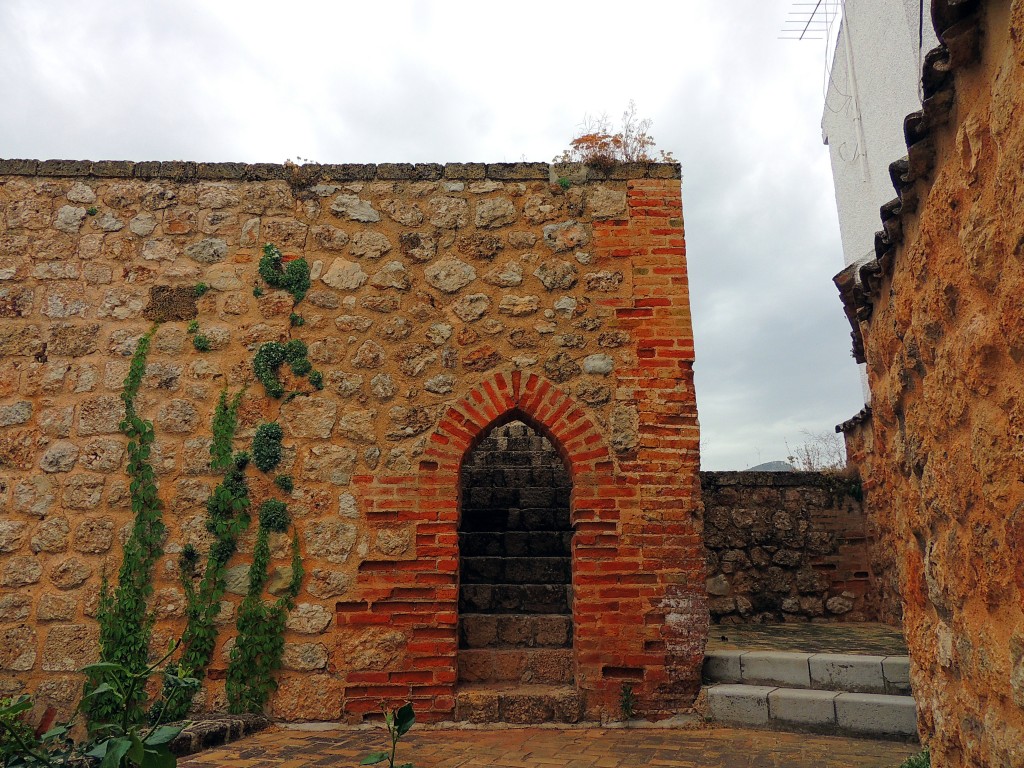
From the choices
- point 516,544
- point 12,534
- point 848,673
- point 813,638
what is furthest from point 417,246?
point 813,638

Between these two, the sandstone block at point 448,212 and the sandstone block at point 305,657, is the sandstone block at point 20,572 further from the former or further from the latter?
the sandstone block at point 448,212

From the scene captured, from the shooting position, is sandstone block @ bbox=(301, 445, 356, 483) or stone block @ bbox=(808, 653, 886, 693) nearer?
stone block @ bbox=(808, 653, 886, 693)

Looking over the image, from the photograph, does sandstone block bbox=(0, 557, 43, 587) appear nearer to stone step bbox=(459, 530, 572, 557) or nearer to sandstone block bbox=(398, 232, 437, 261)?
stone step bbox=(459, 530, 572, 557)

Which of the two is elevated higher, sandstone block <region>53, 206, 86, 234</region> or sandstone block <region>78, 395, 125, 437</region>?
sandstone block <region>53, 206, 86, 234</region>

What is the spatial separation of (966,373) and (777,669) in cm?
340

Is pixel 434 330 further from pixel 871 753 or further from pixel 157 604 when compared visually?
pixel 871 753

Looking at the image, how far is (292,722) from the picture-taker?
4410 mm

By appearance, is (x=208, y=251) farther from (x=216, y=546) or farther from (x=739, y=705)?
(x=739, y=705)

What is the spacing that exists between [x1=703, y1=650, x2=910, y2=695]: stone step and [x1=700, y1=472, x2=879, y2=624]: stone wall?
7.44ft

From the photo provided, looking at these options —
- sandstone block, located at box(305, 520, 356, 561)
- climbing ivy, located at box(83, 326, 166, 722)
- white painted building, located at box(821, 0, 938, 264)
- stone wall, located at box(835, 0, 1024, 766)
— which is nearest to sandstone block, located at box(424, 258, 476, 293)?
sandstone block, located at box(305, 520, 356, 561)

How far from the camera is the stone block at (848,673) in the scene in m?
4.37

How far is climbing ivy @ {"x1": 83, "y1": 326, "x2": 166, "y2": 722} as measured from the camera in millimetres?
4419

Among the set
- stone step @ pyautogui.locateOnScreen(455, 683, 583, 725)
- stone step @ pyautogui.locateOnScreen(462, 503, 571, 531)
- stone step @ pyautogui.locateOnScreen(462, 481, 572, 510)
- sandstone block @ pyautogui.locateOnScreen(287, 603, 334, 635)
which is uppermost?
stone step @ pyautogui.locateOnScreen(462, 481, 572, 510)

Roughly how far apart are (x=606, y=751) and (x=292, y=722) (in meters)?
1.92
